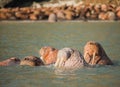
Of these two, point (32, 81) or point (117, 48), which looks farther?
point (117, 48)

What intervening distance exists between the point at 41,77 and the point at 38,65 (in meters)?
A: 3.04

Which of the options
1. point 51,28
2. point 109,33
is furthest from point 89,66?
point 51,28

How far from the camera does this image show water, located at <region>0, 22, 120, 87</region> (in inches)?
790

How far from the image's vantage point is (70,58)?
2286 cm

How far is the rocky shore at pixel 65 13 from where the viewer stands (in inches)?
2295

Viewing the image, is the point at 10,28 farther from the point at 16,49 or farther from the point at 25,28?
the point at 16,49

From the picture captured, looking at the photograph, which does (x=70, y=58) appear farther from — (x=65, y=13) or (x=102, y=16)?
(x=65, y=13)

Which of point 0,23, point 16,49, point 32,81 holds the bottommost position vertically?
point 0,23

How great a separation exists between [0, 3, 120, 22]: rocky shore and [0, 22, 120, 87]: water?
4.39m

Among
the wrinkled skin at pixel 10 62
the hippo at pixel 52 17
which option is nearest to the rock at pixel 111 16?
the hippo at pixel 52 17

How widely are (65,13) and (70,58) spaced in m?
37.0

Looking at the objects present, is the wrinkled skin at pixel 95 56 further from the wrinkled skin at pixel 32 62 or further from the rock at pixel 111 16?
the rock at pixel 111 16

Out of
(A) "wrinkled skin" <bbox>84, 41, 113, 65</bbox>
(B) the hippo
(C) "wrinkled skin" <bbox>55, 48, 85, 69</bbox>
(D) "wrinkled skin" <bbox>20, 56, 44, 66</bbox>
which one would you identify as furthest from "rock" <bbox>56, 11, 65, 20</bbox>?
(C) "wrinkled skin" <bbox>55, 48, 85, 69</bbox>

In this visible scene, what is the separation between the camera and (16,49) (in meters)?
31.8
